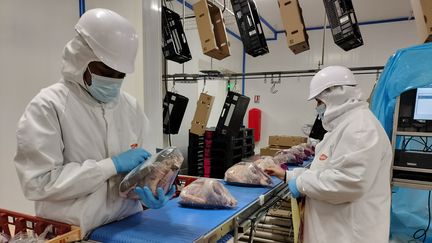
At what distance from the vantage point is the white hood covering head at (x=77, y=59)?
106 centimetres

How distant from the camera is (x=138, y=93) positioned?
2510 millimetres

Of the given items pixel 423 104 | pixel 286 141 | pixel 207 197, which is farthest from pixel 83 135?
pixel 286 141

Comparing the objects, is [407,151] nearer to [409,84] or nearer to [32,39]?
[409,84]

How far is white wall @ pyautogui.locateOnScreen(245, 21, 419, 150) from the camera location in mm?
6090

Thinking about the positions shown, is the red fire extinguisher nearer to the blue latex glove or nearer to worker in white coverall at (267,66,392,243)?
worker in white coverall at (267,66,392,243)

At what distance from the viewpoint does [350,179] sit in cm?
144

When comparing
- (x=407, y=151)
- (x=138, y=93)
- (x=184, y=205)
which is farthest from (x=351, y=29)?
(x=184, y=205)

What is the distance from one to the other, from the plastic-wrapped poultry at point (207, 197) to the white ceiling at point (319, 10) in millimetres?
3786

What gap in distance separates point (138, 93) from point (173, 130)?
60.0 inches

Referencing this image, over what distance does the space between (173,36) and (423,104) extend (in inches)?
98.4

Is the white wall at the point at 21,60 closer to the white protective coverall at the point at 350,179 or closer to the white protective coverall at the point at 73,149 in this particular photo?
the white protective coverall at the point at 73,149

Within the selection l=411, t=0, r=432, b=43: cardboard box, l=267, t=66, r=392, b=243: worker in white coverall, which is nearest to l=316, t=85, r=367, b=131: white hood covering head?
l=267, t=66, r=392, b=243: worker in white coverall

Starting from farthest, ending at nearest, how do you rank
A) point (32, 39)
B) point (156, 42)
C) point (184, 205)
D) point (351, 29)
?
point (351, 29) → point (156, 42) → point (32, 39) → point (184, 205)

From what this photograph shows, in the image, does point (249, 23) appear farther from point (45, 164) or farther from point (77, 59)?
point (45, 164)
